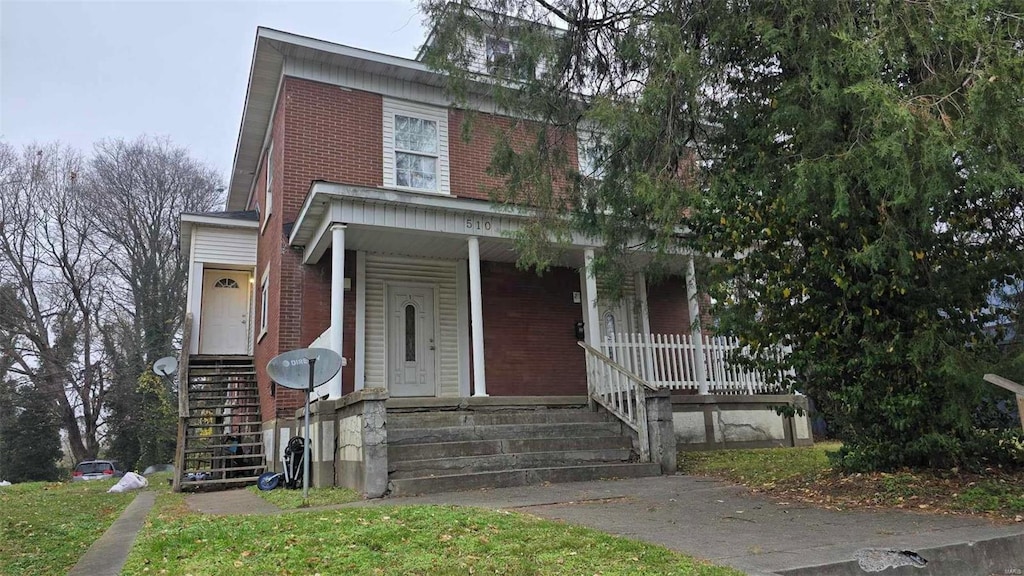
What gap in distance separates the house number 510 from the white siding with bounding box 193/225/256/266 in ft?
22.4

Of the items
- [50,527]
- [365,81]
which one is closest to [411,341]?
[365,81]

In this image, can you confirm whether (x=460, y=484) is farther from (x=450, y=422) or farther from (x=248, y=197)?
(x=248, y=197)

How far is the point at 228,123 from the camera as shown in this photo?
105 metres

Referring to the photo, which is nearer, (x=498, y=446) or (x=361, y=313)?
(x=498, y=446)

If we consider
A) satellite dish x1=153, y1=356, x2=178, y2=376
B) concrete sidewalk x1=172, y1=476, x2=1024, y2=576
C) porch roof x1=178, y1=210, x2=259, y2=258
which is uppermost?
porch roof x1=178, y1=210, x2=259, y2=258

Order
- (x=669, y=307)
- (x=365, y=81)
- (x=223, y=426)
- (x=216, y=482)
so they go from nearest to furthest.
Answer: (x=216, y=482) → (x=223, y=426) → (x=365, y=81) → (x=669, y=307)

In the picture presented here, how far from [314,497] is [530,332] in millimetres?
5720

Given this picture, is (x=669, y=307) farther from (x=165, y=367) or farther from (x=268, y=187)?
(x=165, y=367)

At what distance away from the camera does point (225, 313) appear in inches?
615

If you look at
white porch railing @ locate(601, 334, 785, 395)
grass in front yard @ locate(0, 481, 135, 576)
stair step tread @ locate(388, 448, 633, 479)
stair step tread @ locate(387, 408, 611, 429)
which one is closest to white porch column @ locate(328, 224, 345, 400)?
stair step tread @ locate(387, 408, 611, 429)

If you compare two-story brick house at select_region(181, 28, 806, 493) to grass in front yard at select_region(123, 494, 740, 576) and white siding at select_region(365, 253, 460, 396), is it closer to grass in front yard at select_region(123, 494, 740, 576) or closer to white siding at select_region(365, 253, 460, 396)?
white siding at select_region(365, 253, 460, 396)

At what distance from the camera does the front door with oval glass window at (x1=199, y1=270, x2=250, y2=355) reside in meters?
15.4

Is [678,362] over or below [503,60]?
below

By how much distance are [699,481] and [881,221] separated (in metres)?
3.50
